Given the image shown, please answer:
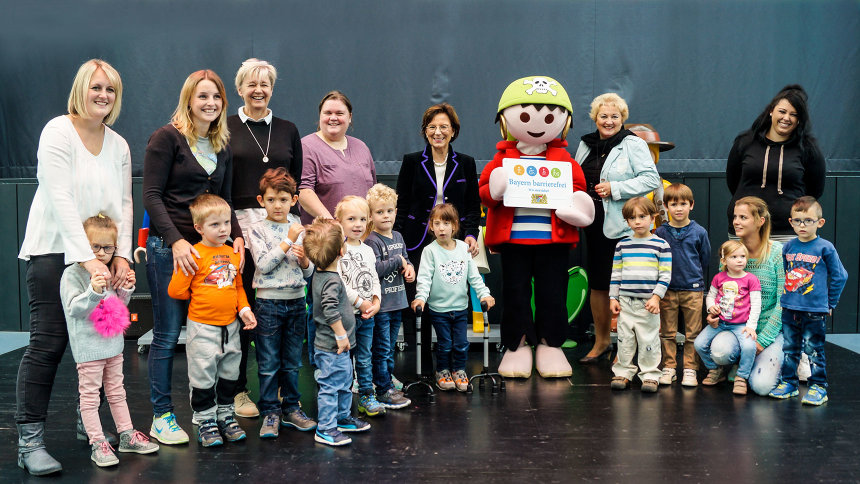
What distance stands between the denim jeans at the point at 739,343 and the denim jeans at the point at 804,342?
177mm

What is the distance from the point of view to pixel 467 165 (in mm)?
4266

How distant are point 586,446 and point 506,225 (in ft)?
4.94

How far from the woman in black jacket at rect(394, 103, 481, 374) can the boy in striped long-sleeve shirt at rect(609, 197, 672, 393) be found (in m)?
0.84

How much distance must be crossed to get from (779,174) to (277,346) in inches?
116

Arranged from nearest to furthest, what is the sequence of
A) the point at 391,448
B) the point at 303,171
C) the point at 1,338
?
1. the point at 391,448
2. the point at 303,171
3. the point at 1,338

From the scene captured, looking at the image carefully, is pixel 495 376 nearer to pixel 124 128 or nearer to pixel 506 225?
pixel 506 225

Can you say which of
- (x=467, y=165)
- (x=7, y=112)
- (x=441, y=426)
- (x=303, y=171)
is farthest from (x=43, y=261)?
(x=7, y=112)

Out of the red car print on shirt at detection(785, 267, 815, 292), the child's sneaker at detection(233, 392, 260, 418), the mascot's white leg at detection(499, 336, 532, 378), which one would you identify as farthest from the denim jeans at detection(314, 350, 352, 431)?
the red car print on shirt at detection(785, 267, 815, 292)

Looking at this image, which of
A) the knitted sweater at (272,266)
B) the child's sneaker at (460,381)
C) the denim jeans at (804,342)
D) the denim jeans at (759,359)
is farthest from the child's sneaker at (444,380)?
the denim jeans at (804,342)

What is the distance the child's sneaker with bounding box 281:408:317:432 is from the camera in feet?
10.9

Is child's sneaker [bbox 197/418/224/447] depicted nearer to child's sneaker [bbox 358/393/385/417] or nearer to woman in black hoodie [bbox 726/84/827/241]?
child's sneaker [bbox 358/393/385/417]

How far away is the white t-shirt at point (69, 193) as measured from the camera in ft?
8.97

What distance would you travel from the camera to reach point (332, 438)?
10.3 feet

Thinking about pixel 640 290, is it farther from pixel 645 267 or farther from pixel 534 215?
pixel 534 215
